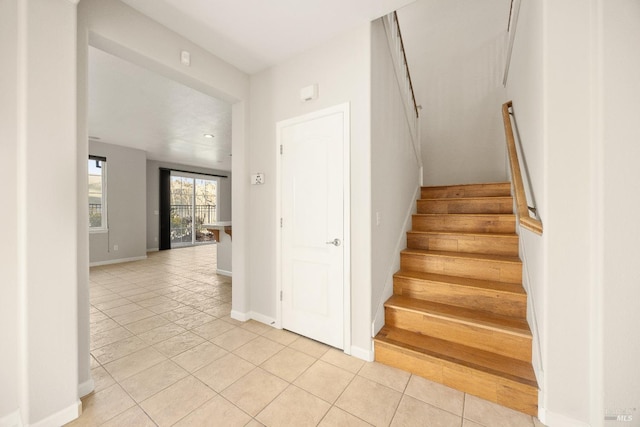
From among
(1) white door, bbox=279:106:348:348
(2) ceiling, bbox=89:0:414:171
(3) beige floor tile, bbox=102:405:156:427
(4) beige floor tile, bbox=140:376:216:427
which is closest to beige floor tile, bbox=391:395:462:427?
(1) white door, bbox=279:106:348:348

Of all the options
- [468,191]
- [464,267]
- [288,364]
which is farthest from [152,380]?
[468,191]

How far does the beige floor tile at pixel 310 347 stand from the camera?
225 cm

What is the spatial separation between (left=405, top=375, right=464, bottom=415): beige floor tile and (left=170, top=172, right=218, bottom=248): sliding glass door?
327 inches

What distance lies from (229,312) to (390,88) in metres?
3.23

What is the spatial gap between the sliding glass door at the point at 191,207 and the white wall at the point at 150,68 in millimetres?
6554

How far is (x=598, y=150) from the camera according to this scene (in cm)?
132

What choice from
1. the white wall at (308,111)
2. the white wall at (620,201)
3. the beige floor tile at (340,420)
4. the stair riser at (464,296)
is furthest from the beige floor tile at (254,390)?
the white wall at (620,201)

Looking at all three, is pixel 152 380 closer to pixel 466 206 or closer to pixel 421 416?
pixel 421 416

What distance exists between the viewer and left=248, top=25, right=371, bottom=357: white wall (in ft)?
7.00

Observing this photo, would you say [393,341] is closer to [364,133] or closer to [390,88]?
[364,133]

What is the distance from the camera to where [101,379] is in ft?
6.21

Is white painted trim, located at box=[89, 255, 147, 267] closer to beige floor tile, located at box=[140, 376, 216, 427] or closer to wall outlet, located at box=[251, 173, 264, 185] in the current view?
wall outlet, located at box=[251, 173, 264, 185]

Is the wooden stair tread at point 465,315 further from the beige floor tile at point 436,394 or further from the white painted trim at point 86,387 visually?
the white painted trim at point 86,387

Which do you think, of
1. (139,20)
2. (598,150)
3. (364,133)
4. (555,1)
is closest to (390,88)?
(364,133)
